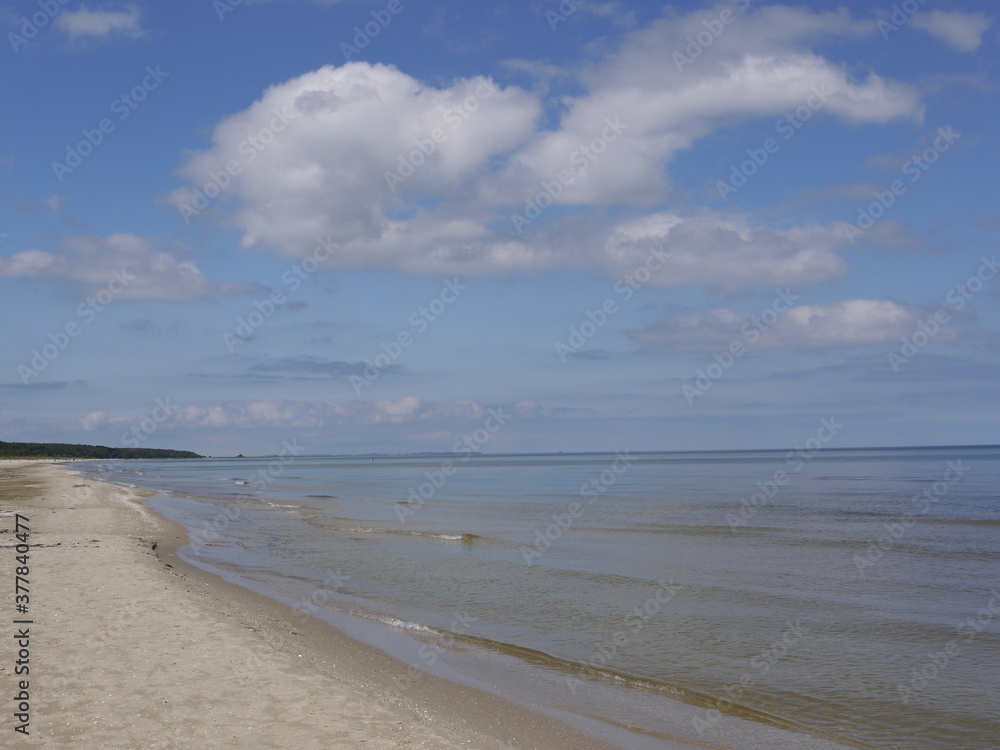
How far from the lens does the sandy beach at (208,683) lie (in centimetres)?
750

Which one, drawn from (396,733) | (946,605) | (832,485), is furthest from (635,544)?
(832,485)

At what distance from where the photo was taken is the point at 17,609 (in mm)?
12117

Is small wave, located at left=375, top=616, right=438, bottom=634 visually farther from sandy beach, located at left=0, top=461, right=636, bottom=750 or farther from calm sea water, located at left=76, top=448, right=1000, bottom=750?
sandy beach, located at left=0, top=461, right=636, bottom=750

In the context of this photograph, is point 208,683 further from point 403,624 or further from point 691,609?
point 691,609

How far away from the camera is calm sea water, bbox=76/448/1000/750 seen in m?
10.1

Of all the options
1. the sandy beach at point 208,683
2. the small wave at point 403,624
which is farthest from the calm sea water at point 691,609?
the sandy beach at point 208,683

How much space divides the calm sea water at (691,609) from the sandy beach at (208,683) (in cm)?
102

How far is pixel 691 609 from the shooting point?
1595cm

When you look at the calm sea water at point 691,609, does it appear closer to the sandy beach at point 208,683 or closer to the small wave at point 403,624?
the small wave at point 403,624

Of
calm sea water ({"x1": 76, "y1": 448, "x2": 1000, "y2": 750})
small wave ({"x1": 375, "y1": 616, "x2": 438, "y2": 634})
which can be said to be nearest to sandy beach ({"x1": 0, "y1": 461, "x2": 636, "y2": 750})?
calm sea water ({"x1": 76, "y1": 448, "x2": 1000, "y2": 750})

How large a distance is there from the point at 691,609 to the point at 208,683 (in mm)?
10707

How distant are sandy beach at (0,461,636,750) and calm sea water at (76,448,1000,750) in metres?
1.02

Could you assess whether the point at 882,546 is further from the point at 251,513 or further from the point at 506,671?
the point at 251,513

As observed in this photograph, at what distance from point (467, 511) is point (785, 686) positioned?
3079cm
